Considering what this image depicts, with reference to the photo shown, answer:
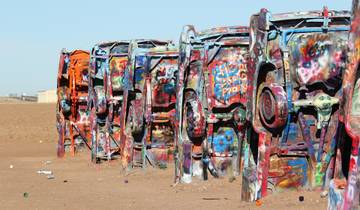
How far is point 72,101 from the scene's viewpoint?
19828mm

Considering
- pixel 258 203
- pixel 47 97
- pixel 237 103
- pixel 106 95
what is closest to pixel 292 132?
pixel 258 203

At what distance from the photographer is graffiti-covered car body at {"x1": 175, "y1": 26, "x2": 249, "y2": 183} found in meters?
13.2

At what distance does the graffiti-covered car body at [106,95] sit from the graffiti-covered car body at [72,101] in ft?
5.57

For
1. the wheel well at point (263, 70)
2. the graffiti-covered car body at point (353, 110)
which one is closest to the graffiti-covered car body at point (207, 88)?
the wheel well at point (263, 70)

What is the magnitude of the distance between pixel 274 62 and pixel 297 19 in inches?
29.7

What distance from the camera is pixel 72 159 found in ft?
64.1

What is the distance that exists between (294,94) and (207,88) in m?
2.89

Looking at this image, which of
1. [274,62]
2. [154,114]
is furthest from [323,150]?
[154,114]

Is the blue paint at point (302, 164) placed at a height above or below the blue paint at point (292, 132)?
below

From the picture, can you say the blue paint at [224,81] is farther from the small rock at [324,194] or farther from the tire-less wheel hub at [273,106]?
the small rock at [324,194]

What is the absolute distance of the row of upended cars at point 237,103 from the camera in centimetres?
1041

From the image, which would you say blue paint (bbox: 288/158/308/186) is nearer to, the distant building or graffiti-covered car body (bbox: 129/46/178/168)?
graffiti-covered car body (bbox: 129/46/178/168)

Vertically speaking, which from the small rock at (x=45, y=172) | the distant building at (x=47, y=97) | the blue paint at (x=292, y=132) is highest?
the blue paint at (x=292, y=132)

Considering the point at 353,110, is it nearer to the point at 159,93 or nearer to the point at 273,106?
the point at 273,106
